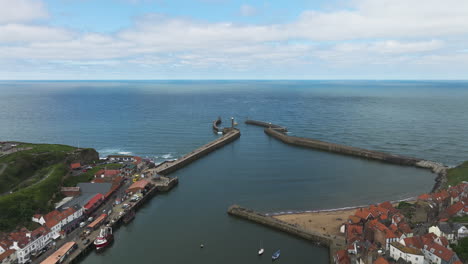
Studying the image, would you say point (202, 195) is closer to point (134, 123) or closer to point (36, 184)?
point (36, 184)

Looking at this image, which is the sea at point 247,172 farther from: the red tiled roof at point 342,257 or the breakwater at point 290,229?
the red tiled roof at point 342,257

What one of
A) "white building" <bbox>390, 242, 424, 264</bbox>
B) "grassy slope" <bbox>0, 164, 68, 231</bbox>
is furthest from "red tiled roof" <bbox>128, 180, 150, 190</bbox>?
"white building" <bbox>390, 242, 424, 264</bbox>

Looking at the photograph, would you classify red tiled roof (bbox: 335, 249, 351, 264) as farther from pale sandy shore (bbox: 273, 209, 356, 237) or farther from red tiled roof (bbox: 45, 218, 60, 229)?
red tiled roof (bbox: 45, 218, 60, 229)

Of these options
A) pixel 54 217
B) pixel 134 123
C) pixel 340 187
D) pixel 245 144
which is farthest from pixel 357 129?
pixel 54 217

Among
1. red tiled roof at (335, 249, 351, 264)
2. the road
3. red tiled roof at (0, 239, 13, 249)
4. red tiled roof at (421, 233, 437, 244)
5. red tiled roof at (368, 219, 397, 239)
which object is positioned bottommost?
the road

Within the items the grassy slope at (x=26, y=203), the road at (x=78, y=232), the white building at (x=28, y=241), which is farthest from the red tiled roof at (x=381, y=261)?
the grassy slope at (x=26, y=203)

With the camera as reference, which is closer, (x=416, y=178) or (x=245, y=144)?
(x=416, y=178)

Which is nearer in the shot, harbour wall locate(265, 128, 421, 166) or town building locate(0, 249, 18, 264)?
town building locate(0, 249, 18, 264)
